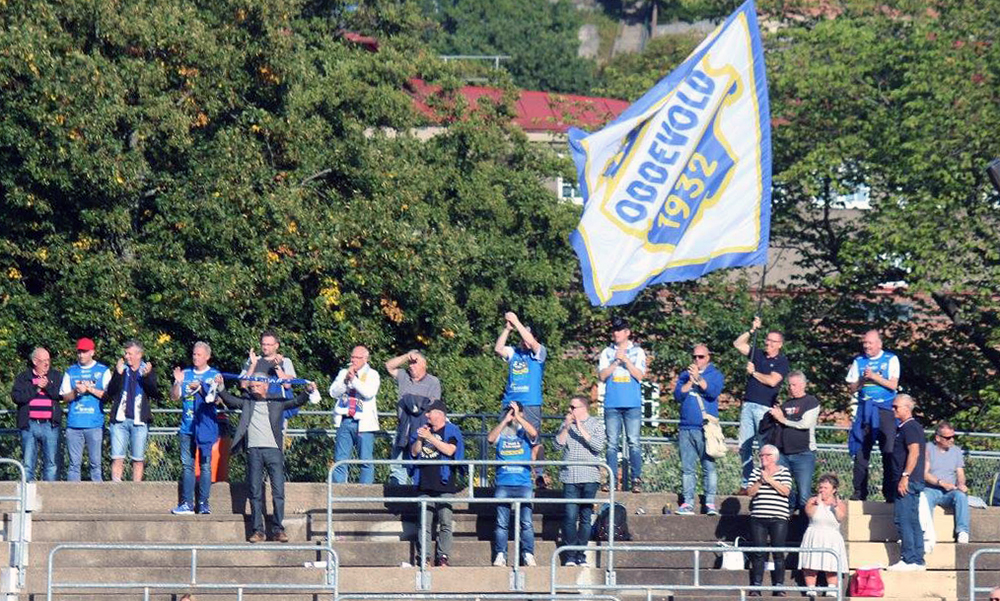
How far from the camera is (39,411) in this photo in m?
18.9

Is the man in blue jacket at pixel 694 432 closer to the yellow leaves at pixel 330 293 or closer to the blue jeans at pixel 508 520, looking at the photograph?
the blue jeans at pixel 508 520

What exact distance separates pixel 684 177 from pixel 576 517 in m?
3.59

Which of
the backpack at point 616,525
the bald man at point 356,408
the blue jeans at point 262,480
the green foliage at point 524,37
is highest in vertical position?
the green foliage at point 524,37

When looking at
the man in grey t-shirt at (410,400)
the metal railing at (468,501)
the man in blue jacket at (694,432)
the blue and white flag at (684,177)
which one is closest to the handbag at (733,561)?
the man in blue jacket at (694,432)

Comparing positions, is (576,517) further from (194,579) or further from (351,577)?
(194,579)

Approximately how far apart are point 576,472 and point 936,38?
1799 centimetres

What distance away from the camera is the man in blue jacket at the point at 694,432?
1908 centimetres

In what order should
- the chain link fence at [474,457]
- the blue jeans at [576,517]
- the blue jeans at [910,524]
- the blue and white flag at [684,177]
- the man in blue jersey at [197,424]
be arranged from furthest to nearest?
the chain link fence at [474,457]
the blue and white flag at [684,177]
the man in blue jersey at [197,424]
the blue jeans at [576,517]
the blue jeans at [910,524]

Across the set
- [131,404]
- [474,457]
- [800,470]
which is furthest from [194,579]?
[800,470]

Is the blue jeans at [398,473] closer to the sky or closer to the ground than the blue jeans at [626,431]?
closer to the ground

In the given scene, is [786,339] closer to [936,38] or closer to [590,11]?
[936,38]

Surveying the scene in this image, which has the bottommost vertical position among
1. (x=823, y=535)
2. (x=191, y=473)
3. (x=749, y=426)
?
(x=823, y=535)

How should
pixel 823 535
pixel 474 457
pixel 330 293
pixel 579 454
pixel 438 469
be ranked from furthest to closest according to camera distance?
pixel 330 293 < pixel 474 457 < pixel 579 454 < pixel 438 469 < pixel 823 535

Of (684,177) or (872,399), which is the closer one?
(872,399)
